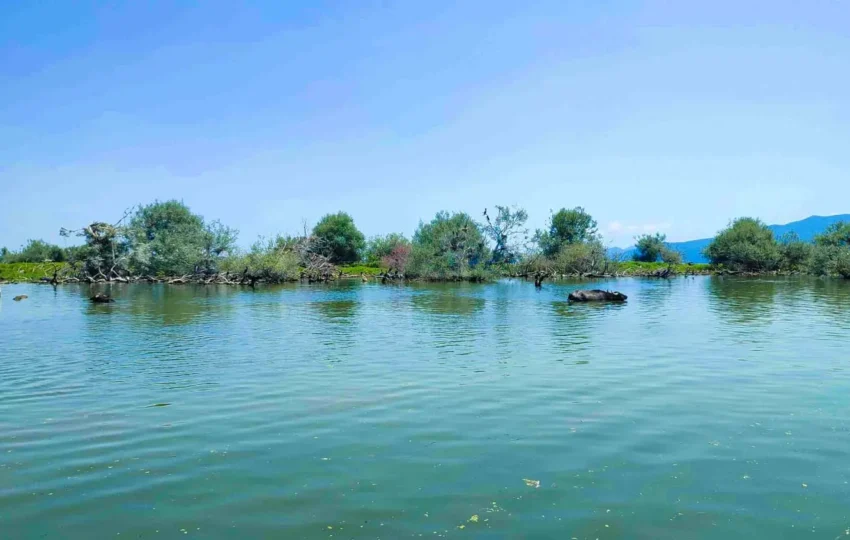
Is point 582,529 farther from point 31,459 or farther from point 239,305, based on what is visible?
point 239,305

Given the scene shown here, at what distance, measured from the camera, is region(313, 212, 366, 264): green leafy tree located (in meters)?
109

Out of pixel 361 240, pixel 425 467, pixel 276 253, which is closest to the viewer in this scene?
pixel 425 467

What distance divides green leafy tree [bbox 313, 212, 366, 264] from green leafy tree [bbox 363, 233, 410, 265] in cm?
141

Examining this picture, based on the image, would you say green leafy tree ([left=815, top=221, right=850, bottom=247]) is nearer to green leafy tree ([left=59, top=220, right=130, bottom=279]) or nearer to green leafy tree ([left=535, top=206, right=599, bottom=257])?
green leafy tree ([left=535, top=206, right=599, bottom=257])

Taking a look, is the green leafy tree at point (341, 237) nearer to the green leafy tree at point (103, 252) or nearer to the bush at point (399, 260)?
the bush at point (399, 260)

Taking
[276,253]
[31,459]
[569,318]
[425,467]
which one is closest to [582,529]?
[425,467]

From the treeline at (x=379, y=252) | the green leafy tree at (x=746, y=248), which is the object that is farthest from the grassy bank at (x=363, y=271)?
the green leafy tree at (x=746, y=248)

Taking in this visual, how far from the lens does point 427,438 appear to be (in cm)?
985

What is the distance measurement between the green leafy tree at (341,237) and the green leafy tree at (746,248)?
60.2 metres

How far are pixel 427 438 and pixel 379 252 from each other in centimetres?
10037

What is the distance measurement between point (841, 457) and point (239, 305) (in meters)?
34.6

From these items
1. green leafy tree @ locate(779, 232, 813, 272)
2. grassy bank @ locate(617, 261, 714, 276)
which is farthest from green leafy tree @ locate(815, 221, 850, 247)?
grassy bank @ locate(617, 261, 714, 276)

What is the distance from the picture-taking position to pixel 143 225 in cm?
8156

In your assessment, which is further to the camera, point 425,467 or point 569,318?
point 569,318
